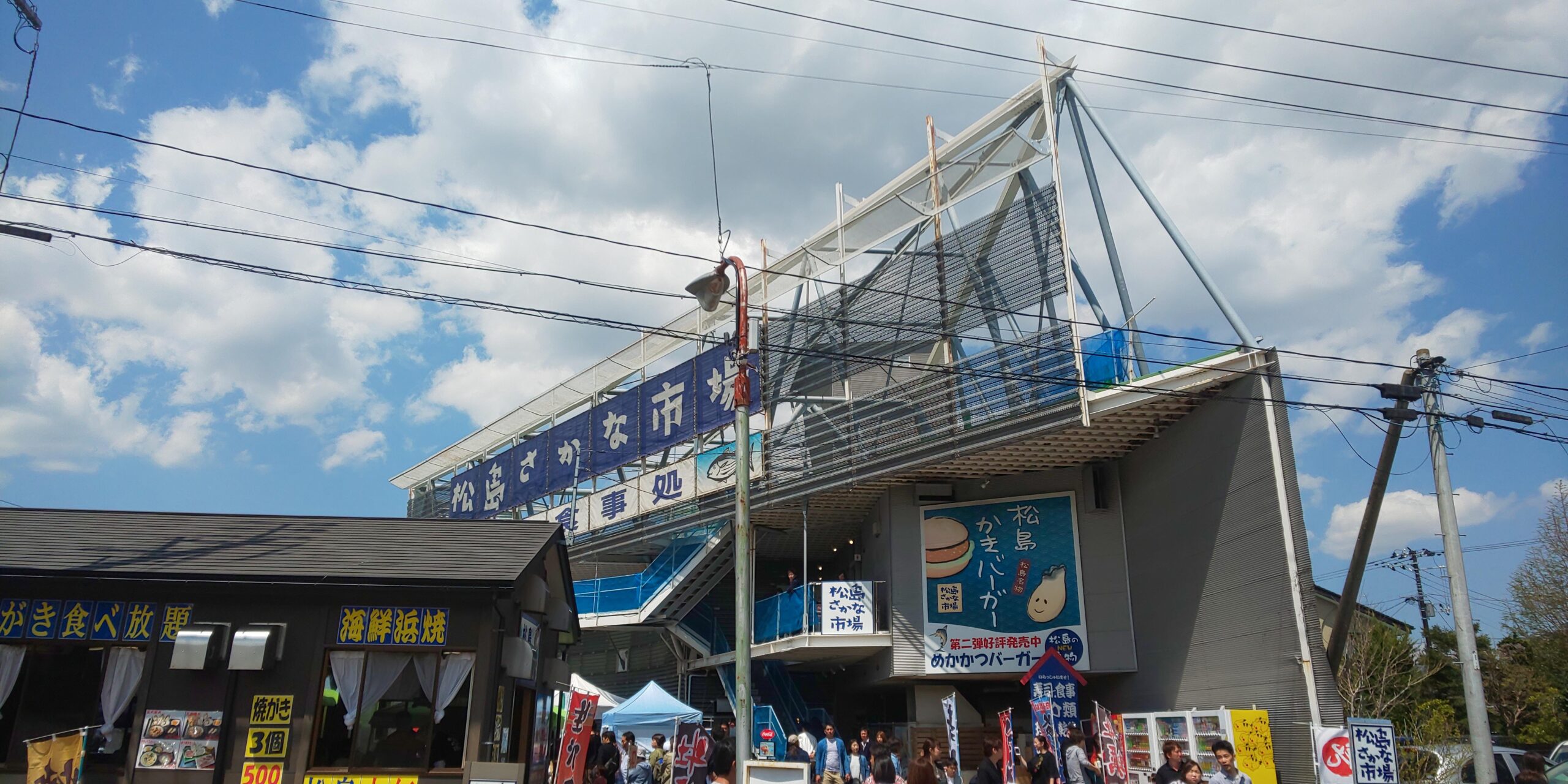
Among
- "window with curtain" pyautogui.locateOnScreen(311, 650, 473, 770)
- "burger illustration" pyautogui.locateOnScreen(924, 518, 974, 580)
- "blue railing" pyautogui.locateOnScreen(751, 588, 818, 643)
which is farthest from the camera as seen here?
"blue railing" pyautogui.locateOnScreen(751, 588, 818, 643)

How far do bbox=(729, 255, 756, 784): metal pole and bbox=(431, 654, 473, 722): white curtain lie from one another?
3745 millimetres

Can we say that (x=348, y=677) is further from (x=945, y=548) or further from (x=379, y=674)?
(x=945, y=548)

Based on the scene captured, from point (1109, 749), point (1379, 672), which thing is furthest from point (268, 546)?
point (1379, 672)

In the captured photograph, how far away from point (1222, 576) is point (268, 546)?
1703 cm

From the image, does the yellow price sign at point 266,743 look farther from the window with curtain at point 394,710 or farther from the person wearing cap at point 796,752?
the person wearing cap at point 796,752

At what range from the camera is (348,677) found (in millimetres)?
13156

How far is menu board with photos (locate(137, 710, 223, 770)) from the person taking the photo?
12617 millimetres

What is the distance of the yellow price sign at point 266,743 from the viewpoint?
41.5 feet

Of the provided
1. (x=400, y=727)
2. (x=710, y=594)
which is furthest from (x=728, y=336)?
(x=710, y=594)

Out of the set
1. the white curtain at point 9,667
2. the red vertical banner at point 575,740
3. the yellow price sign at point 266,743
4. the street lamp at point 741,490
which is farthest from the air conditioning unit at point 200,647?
Result: the street lamp at point 741,490

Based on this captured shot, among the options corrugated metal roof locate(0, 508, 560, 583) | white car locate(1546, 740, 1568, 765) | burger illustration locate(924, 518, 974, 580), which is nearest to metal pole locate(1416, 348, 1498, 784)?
white car locate(1546, 740, 1568, 765)

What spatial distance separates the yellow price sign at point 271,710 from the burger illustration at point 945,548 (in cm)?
1497

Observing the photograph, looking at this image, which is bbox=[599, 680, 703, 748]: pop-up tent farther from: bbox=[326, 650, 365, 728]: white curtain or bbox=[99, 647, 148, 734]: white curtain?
bbox=[99, 647, 148, 734]: white curtain

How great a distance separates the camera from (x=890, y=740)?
16766 millimetres
